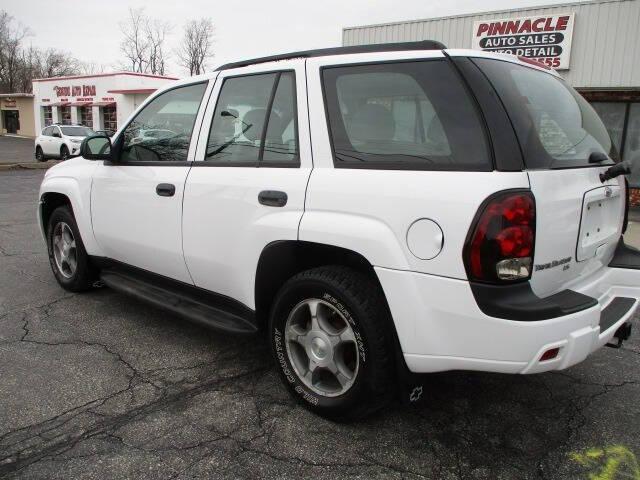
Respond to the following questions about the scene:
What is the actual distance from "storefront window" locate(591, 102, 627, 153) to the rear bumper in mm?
10950

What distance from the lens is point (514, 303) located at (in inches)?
85.1

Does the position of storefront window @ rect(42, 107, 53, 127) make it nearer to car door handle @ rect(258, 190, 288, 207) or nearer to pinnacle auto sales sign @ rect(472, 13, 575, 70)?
pinnacle auto sales sign @ rect(472, 13, 575, 70)

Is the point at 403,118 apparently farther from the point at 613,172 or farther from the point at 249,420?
the point at 249,420

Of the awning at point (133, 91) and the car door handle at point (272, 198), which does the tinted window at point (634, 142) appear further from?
the awning at point (133, 91)

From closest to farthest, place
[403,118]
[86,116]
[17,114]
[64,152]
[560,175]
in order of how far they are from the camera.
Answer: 1. [560,175]
2. [403,118]
3. [64,152]
4. [86,116]
5. [17,114]

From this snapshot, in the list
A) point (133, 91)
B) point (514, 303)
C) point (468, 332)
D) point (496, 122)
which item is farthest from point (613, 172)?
point (133, 91)

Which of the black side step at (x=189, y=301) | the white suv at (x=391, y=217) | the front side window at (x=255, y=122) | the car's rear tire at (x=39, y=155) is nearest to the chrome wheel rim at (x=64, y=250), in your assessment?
the black side step at (x=189, y=301)

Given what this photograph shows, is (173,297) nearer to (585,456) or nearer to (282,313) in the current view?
(282,313)

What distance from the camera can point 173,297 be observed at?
12.0ft

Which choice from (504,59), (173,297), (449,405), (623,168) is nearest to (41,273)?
(173,297)

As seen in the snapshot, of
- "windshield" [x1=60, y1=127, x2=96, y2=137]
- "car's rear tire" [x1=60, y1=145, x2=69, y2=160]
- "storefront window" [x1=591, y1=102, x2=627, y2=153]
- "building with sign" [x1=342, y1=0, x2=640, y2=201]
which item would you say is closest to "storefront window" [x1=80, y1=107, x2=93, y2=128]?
"windshield" [x1=60, y1=127, x2=96, y2=137]

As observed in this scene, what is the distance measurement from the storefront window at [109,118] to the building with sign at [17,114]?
13080 millimetres

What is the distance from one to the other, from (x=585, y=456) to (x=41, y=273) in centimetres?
528

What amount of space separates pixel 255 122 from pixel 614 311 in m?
2.16
